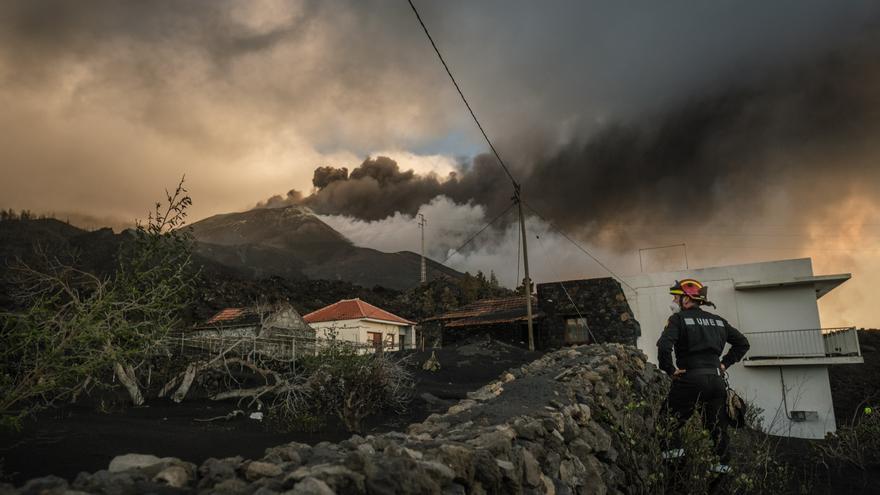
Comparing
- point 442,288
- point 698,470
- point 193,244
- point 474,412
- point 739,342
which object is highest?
point 442,288

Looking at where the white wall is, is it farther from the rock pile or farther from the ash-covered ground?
the rock pile

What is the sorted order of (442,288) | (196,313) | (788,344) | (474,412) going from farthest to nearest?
(442,288) < (196,313) < (788,344) < (474,412)

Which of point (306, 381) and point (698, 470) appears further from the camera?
point (306, 381)

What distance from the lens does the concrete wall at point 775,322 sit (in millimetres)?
20781

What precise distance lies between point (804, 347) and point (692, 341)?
1855cm

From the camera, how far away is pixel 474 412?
5.27 m

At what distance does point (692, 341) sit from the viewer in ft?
19.7

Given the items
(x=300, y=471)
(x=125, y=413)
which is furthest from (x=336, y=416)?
(x=300, y=471)

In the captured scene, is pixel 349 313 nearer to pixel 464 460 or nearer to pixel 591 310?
pixel 591 310

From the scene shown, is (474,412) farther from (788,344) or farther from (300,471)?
(788,344)

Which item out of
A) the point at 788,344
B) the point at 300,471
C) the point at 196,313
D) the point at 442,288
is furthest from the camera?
the point at 442,288

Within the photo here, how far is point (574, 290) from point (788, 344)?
818cm

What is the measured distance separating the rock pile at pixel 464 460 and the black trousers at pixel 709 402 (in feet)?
1.90

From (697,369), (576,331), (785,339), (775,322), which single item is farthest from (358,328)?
(697,369)
